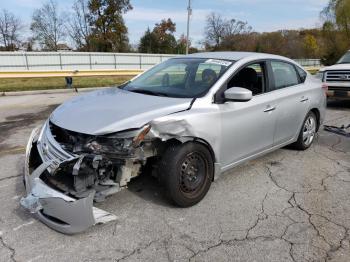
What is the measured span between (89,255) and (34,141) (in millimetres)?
1595

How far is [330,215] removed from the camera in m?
3.58

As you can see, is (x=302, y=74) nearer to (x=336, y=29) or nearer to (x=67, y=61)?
(x=67, y=61)

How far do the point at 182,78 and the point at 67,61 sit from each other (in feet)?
86.8

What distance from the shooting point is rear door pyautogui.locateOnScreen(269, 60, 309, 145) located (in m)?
4.74

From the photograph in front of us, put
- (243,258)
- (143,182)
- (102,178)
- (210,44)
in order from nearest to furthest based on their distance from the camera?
(243,258) → (102,178) → (143,182) → (210,44)

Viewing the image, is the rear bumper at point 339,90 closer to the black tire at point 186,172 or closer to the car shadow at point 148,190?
the black tire at point 186,172

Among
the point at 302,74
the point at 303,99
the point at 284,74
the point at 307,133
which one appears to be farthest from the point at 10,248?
the point at 302,74

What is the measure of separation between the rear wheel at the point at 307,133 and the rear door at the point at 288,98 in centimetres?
21

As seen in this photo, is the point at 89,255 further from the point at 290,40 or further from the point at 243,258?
the point at 290,40

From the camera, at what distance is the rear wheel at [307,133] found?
5465 millimetres

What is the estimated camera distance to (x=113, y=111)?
11.5 feet

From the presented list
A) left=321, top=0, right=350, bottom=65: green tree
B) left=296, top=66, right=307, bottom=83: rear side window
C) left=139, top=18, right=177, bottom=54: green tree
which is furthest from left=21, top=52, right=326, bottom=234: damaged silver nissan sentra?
left=139, top=18, right=177, bottom=54: green tree

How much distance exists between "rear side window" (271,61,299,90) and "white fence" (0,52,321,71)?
75.5ft

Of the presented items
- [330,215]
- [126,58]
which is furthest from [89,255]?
[126,58]
